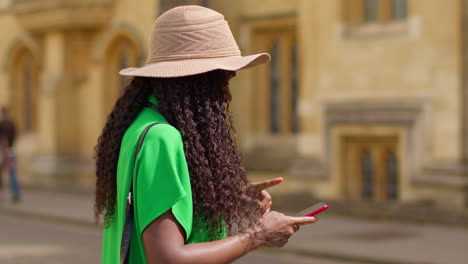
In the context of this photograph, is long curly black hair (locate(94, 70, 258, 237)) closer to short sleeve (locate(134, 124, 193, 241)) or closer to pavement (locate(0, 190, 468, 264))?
short sleeve (locate(134, 124, 193, 241))

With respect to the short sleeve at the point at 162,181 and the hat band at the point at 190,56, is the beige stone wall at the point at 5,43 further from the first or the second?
the short sleeve at the point at 162,181

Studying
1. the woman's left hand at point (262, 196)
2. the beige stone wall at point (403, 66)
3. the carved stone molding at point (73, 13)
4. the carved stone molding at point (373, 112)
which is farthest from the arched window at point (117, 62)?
the woman's left hand at point (262, 196)

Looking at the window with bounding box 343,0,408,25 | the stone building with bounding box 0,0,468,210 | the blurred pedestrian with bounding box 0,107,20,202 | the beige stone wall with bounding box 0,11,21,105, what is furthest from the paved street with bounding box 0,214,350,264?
the beige stone wall with bounding box 0,11,21,105

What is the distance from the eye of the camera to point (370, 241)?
9.45 meters

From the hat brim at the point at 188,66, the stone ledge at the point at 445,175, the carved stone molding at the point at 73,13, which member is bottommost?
the stone ledge at the point at 445,175

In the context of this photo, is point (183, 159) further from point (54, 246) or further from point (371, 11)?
point (371, 11)

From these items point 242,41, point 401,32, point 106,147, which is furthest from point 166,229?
point 242,41

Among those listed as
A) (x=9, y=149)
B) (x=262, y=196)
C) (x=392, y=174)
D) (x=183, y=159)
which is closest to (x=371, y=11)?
(x=392, y=174)

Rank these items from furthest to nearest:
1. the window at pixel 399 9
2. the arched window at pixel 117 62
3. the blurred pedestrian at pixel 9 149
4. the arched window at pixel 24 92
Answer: the arched window at pixel 24 92 → the arched window at pixel 117 62 → the blurred pedestrian at pixel 9 149 → the window at pixel 399 9

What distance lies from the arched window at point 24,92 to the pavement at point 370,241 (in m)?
7.35

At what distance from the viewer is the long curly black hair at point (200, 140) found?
224 cm

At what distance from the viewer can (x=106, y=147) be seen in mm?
2457

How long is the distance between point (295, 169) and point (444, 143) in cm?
262

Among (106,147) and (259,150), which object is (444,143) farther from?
(106,147)
